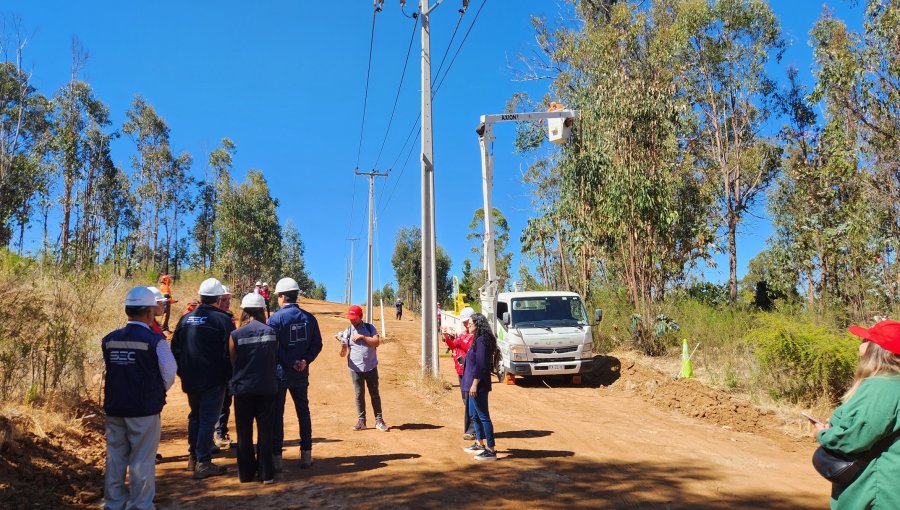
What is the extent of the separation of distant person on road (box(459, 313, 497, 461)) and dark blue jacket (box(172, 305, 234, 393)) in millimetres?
2689

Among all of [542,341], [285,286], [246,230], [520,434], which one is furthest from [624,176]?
[246,230]

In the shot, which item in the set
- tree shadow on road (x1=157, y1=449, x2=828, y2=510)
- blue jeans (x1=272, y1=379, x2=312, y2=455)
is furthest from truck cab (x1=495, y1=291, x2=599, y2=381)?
blue jeans (x1=272, y1=379, x2=312, y2=455)

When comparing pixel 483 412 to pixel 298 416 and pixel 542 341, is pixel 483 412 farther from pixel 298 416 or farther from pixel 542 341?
pixel 542 341

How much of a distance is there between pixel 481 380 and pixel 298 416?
6.82 feet

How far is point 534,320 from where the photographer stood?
48.6ft

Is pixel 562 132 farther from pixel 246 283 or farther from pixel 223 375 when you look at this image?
pixel 246 283

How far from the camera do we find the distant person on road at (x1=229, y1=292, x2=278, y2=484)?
5855mm

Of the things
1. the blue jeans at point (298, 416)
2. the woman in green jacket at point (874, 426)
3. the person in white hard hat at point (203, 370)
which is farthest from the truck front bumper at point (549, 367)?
the woman in green jacket at point (874, 426)

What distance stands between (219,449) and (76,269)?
4.04m

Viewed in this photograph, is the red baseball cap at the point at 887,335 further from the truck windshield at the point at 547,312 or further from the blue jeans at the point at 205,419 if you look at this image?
the truck windshield at the point at 547,312

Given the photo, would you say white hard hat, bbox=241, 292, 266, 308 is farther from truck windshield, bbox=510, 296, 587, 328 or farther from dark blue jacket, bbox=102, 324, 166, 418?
truck windshield, bbox=510, 296, 587, 328

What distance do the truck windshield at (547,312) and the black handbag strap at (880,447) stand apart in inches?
456

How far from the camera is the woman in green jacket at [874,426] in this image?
2.85 meters

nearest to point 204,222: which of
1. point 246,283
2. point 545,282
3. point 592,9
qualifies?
point 246,283
